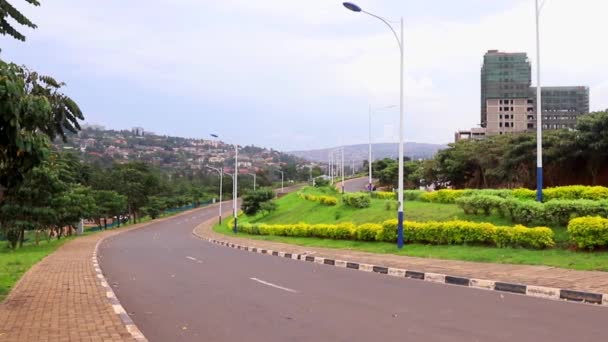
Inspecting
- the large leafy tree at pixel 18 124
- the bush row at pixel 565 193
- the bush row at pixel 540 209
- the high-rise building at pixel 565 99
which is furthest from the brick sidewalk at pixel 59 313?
the high-rise building at pixel 565 99

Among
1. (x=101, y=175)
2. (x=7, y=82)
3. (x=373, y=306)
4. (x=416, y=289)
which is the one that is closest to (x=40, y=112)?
(x=7, y=82)

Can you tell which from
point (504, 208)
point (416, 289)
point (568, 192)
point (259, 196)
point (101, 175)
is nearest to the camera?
point (416, 289)

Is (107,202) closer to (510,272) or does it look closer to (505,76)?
(510,272)

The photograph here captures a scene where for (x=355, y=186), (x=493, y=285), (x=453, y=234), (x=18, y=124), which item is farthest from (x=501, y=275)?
(x=355, y=186)

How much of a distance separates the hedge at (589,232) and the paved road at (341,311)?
408 cm

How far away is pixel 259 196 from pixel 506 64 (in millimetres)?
86808

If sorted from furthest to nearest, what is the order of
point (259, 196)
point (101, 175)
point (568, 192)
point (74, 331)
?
point (101, 175) < point (259, 196) < point (568, 192) < point (74, 331)

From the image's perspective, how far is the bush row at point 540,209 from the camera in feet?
48.0

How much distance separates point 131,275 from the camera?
15.1 metres

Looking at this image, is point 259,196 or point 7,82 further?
point 259,196

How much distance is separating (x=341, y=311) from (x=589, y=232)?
24.8ft

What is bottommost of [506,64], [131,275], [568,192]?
[131,275]

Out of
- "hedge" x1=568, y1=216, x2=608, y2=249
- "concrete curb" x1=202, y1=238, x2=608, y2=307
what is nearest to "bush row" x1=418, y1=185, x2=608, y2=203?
"hedge" x1=568, y1=216, x2=608, y2=249

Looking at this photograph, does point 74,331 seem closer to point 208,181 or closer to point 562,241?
point 562,241
